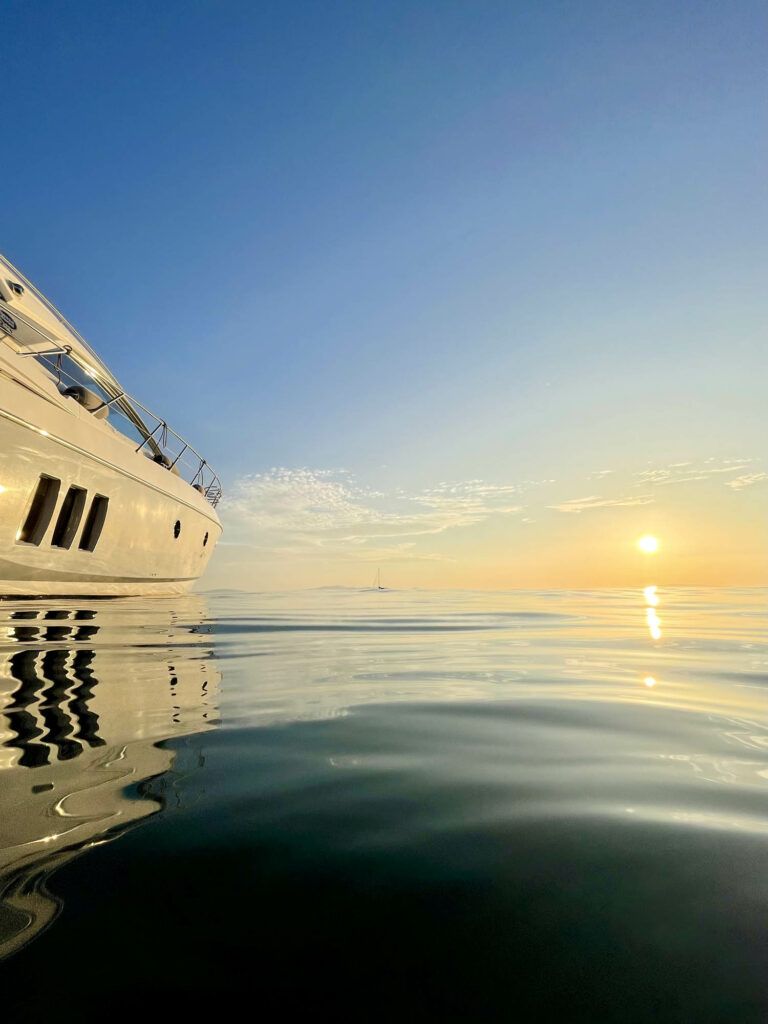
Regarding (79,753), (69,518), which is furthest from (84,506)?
(79,753)

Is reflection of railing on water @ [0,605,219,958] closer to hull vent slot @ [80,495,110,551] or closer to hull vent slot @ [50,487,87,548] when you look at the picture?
hull vent slot @ [50,487,87,548]

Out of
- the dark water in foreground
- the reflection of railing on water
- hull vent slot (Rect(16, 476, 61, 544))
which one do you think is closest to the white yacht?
hull vent slot (Rect(16, 476, 61, 544))

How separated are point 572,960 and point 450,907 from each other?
0.66 feet

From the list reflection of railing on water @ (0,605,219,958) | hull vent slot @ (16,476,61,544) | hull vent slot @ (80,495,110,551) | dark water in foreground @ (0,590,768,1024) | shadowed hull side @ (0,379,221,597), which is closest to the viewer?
dark water in foreground @ (0,590,768,1024)

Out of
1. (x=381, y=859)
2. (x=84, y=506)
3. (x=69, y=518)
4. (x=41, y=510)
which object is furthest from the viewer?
(x=84, y=506)

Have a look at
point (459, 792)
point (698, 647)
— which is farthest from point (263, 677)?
point (698, 647)

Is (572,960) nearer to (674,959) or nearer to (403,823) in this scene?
(674,959)

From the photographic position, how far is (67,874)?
3.25 feet

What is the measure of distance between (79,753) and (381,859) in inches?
48.2

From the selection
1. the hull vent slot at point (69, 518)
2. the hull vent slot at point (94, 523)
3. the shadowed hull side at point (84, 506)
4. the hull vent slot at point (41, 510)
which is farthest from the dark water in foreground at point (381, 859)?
the hull vent slot at point (94, 523)

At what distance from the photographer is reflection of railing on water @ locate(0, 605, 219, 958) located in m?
1.04

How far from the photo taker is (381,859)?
107cm

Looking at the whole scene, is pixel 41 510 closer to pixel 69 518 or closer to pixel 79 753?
pixel 69 518

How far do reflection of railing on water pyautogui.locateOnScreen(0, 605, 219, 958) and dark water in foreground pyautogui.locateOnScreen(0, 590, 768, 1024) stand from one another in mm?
10
